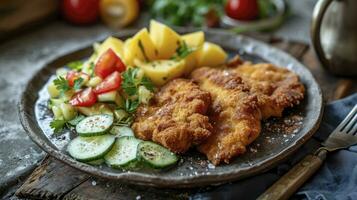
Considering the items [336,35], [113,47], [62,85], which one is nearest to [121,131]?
[62,85]

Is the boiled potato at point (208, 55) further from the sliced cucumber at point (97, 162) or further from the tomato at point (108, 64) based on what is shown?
the sliced cucumber at point (97, 162)

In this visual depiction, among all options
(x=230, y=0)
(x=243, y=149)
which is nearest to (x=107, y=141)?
(x=243, y=149)

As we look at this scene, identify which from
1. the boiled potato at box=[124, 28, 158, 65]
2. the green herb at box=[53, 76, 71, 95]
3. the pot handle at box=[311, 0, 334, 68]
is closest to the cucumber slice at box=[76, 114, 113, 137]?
the green herb at box=[53, 76, 71, 95]

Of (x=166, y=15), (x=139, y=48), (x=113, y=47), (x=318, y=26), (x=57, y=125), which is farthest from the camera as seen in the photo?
(x=166, y=15)

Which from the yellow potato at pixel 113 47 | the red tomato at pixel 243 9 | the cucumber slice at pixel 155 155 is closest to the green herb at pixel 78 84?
the yellow potato at pixel 113 47

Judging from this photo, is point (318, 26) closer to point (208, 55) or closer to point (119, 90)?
point (208, 55)

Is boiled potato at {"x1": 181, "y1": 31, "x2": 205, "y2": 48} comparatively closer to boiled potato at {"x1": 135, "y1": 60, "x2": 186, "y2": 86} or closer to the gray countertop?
boiled potato at {"x1": 135, "y1": 60, "x2": 186, "y2": 86}

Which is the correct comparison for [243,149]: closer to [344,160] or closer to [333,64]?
[344,160]
